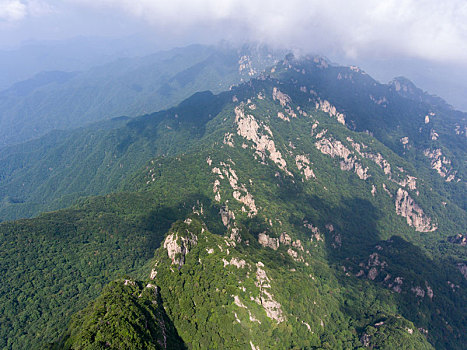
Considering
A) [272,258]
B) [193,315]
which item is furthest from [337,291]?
[193,315]

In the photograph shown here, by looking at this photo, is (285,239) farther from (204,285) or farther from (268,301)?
(204,285)

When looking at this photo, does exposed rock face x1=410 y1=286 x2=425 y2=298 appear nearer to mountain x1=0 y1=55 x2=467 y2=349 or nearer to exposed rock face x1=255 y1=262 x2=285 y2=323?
mountain x1=0 y1=55 x2=467 y2=349

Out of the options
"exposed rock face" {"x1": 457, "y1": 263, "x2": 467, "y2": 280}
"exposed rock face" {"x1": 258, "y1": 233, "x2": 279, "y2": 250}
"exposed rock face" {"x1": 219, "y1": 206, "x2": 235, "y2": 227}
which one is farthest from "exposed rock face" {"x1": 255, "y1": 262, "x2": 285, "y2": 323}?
"exposed rock face" {"x1": 457, "y1": 263, "x2": 467, "y2": 280}

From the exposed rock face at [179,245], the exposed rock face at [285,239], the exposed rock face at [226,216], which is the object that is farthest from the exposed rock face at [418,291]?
the exposed rock face at [179,245]

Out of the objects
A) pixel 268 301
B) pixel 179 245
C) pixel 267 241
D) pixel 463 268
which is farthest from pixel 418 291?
pixel 179 245

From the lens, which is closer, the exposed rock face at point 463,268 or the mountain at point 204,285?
the mountain at point 204,285

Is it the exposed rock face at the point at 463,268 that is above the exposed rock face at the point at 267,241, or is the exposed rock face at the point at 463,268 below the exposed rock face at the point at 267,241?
below

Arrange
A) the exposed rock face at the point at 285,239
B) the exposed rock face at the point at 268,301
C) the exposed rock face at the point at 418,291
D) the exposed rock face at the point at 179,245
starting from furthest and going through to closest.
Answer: the exposed rock face at the point at 285,239 → the exposed rock face at the point at 418,291 → the exposed rock face at the point at 179,245 → the exposed rock face at the point at 268,301

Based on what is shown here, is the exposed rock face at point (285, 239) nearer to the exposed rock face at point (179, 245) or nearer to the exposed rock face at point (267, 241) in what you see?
the exposed rock face at point (267, 241)
